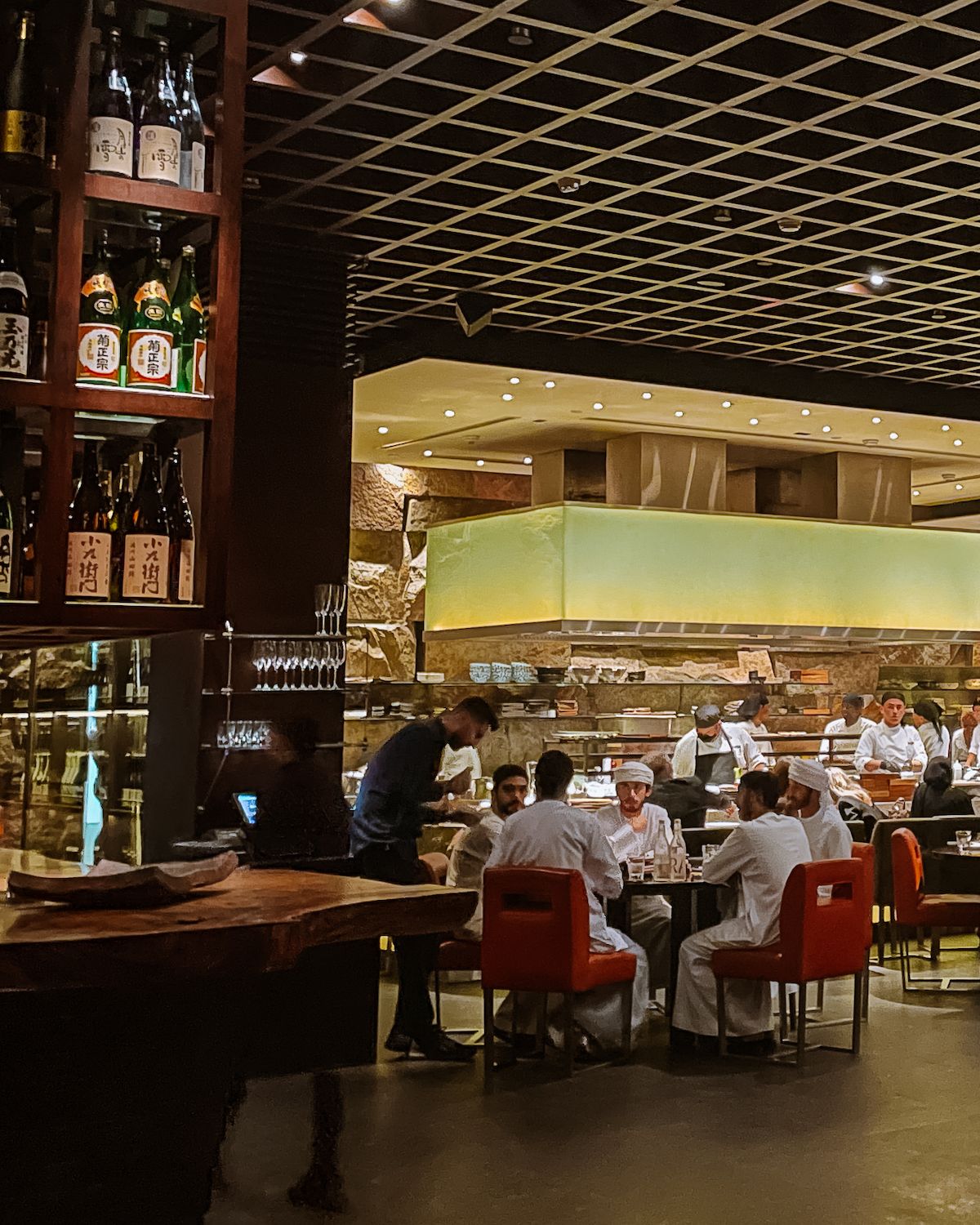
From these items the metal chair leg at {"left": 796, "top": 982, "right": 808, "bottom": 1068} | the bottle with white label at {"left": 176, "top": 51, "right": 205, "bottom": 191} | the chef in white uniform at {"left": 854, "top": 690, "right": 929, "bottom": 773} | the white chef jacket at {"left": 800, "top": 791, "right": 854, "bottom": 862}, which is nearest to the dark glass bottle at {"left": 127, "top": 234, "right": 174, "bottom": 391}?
the bottle with white label at {"left": 176, "top": 51, "right": 205, "bottom": 191}

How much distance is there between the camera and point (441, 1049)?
22.9 feet

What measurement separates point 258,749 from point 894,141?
12.1 feet

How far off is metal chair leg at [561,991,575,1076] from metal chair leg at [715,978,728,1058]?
0.75 m

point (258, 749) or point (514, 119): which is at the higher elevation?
point (514, 119)

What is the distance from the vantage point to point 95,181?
335 cm

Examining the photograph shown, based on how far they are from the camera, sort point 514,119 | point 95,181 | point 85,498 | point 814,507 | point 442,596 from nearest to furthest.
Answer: point 95,181, point 85,498, point 514,119, point 442,596, point 814,507

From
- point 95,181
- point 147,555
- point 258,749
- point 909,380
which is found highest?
point 909,380

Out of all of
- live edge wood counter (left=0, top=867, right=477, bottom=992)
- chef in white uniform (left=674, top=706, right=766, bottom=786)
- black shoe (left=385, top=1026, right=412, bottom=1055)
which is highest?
live edge wood counter (left=0, top=867, right=477, bottom=992)

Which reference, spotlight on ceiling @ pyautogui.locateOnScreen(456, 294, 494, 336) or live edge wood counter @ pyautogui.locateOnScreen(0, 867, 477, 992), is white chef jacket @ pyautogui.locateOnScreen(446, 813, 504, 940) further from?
live edge wood counter @ pyautogui.locateOnScreen(0, 867, 477, 992)

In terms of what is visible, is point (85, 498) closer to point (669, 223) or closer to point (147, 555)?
point (147, 555)

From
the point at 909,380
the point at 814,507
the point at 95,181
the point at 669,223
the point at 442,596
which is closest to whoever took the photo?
the point at 95,181

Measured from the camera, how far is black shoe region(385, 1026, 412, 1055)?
7.06m

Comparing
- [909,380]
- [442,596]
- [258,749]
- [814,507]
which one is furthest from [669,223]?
[814,507]

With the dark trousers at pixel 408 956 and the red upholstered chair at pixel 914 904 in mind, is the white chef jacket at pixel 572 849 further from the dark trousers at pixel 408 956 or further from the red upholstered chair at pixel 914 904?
the red upholstered chair at pixel 914 904
